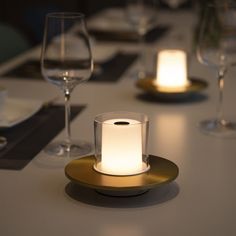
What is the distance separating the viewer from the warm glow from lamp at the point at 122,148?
1077 mm

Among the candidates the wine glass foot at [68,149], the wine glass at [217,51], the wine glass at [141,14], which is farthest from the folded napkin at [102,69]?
the wine glass foot at [68,149]

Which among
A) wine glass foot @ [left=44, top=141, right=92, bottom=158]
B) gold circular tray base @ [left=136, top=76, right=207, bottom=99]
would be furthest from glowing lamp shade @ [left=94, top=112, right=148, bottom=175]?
gold circular tray base @ [left=136, top=76, right=207, bottom=99]

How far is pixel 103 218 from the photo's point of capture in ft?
3.33

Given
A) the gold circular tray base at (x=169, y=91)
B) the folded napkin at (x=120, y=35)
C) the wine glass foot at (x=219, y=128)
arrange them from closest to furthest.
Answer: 1. the wine glass foot at (x=219, y=128)
2. the gold circular tray base at (x=169, y=91)
3. the folded napkin at (x=120, y=35)

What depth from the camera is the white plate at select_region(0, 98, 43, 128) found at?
1.49m

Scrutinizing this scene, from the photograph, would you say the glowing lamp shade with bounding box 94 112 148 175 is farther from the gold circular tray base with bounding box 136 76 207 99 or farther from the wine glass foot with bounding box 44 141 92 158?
the gold circular tray base with bounding box 136 76 207 99

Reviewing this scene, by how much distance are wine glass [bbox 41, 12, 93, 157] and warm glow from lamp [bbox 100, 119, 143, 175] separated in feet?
0.72

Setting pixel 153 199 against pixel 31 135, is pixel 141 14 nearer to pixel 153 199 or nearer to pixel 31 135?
pixel 31 135

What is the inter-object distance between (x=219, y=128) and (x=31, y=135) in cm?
41

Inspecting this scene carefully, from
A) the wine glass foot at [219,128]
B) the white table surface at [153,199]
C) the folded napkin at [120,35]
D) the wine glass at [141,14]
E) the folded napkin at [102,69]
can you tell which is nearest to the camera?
the white table surface at [153,199]

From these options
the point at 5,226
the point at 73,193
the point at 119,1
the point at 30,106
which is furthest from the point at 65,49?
the point at 119,1

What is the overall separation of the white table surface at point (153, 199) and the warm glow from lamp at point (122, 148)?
1.9 inches

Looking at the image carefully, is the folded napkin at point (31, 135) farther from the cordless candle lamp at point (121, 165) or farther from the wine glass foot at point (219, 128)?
the wine glass foot at point (219, 128)

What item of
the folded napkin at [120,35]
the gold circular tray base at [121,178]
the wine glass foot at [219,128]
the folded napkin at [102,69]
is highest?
the folded napkin at [120,35]
